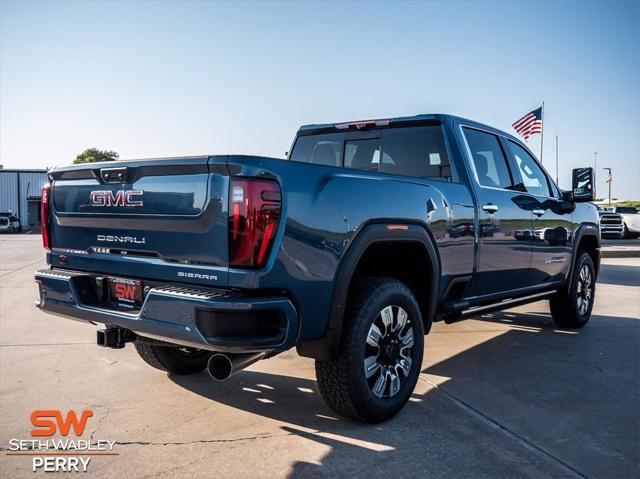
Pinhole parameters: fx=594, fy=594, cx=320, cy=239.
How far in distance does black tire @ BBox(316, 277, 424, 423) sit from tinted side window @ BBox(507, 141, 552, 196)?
7.85 feet

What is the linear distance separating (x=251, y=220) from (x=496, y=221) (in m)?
2.59

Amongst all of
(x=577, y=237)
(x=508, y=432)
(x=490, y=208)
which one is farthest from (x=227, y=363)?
(x=577, y=237)

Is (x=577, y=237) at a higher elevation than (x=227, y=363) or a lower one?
higher

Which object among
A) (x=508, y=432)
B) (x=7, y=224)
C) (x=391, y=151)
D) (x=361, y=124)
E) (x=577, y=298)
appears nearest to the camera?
(x=508, y=432)

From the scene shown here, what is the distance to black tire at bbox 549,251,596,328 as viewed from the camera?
20.9ft

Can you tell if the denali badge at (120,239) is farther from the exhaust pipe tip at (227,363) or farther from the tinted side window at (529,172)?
the tinted side window at (529,172)

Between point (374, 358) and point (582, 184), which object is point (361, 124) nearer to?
point (374, 358)

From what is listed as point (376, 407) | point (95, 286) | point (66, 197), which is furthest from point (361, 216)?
point (66, 197)

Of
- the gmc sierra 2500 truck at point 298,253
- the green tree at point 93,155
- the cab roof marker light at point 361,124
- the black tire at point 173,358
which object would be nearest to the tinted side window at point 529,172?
the gmc sierra 2500 truck at point 298,253

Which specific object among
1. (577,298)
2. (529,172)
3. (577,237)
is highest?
(529,172)

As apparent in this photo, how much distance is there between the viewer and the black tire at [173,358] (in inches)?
170

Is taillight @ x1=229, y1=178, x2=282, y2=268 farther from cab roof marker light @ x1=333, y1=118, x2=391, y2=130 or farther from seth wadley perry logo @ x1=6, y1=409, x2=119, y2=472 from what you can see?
cab roof marker light @ x1=333, y1=118, x2=391, y2=130

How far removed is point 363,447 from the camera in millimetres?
3225

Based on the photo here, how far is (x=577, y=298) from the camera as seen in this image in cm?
650
